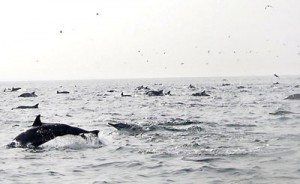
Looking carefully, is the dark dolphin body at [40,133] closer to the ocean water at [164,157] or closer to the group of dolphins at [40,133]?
the group of dolphins at [40,133]

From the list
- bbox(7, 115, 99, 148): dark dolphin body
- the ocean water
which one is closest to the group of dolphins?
bbox(7, 115, 99, 148): dark dolphin body

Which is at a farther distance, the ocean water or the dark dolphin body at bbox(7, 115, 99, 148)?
the dark dolphin body at bbox(7, 115, 99, 148)

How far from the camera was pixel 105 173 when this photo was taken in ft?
38.6

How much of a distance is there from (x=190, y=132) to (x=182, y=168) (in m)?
7.94

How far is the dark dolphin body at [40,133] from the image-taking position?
16609 mm

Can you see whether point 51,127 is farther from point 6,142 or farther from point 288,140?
point 288,140

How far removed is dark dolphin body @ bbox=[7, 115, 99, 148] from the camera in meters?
16.6

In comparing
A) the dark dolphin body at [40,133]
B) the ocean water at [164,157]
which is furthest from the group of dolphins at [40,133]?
the ocean water at [164,157]

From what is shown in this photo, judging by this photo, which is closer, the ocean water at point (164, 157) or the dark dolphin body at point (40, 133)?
the ocean water at point (164, 157)

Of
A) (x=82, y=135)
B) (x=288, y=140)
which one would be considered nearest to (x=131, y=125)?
(x=82, y=135)

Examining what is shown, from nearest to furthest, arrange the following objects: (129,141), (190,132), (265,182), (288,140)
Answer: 1. (265,182)
2. (288,140)
3. (129,141)
4. (190,132)

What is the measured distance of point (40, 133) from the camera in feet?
55.2

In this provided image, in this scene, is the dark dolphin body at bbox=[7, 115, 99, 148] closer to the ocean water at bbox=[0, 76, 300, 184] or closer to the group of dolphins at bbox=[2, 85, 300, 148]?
the group of dolphins at bbox=[2, 85, 300, 148]

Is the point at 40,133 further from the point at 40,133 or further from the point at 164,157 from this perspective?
the point at 164,157
